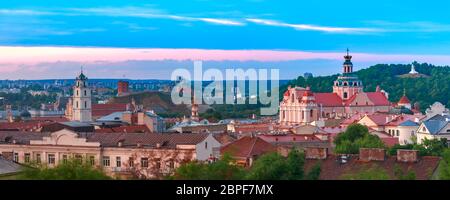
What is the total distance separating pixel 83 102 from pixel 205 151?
45.9 metres

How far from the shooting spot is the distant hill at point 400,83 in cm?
12850

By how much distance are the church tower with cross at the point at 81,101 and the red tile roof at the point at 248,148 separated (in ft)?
146

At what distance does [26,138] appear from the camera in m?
43.0

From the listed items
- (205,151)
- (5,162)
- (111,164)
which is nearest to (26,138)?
(111,164)

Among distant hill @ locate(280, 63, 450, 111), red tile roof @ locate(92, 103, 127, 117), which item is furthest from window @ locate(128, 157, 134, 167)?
distant hill @ locate(280, 63, 450, 111)

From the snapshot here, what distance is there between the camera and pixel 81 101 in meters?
81.8

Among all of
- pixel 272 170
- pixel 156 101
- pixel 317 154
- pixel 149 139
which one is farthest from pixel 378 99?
pixel 272 170

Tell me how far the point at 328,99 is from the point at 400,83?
42.1 metres

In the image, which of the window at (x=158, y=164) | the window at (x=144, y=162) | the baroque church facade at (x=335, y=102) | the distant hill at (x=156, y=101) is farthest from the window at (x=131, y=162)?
the distant hill at (x=156, y=101)

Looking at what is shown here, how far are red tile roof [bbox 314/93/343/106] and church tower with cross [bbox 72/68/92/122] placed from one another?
24.1m

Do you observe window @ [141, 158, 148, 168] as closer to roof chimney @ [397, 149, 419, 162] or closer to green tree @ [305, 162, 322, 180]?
roof chimney @ [397, 149, 419, 162]
